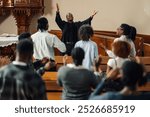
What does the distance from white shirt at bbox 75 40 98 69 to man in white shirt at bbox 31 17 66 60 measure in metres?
0.51

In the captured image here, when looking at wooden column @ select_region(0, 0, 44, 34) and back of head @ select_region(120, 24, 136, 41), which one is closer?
back of head @ select_region(120, 24, 136, 41)

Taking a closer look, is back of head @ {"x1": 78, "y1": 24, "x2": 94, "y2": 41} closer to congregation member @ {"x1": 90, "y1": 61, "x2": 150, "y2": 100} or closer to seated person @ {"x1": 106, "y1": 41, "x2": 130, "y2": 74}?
seated person @ {"x1": 106, "y1": 41, "x2": 130, "y2": 74}

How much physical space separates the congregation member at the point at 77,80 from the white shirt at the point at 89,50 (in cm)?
115

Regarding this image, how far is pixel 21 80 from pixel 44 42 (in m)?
1.93

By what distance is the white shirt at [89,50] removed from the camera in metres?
4.11

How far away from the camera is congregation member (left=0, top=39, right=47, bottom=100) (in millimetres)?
2678

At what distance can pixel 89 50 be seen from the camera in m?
4.13

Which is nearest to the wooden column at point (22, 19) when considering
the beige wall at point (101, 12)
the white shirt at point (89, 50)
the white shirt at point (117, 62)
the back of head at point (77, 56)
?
the beige wall at point (101, 12)

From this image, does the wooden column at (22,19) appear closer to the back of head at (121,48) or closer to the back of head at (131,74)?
the back of head at (121,48)

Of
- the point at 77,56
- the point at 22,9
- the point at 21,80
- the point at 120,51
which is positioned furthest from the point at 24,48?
the point at 22,9

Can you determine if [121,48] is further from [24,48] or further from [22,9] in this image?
[22,9]

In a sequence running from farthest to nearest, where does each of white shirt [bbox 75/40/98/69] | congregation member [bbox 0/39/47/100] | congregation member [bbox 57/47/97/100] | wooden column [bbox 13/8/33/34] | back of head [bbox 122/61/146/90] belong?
wooden column [bbox 13/8/33/34], white shirt [bbox 75/40/98/69], congregation member [bbox 57/47/97/100], congregation member [bbox 0/39/47/100], back of head [bbox 122/61/146/90]

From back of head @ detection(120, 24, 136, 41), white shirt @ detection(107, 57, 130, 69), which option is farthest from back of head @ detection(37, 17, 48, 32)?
white shirt @ detection(107, 57, 130, 69)

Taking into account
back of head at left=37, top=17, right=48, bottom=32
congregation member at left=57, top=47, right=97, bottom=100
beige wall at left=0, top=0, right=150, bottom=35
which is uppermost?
beige wall at left=0, top=0, right=150, bottom=35
